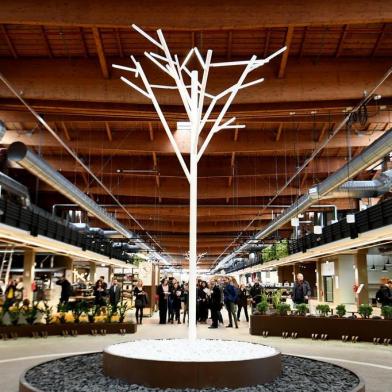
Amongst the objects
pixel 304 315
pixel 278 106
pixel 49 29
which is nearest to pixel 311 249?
pixel 304 315

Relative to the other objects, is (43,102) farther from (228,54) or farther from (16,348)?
(16,348)

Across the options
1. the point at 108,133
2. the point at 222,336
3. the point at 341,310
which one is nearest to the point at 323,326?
the point at 341,310

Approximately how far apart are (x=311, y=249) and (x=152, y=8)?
16.1 metres

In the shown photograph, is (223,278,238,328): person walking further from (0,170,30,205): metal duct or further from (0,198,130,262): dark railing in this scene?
(0,170,30,205): metal duct

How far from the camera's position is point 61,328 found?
44.1 ft

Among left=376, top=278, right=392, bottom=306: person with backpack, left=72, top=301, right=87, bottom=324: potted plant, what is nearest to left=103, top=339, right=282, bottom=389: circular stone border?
left=72, top=301, right=87, bottom=324: potted plant

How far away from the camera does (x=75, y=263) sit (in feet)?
126

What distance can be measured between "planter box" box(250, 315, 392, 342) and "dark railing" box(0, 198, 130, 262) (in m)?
7.90

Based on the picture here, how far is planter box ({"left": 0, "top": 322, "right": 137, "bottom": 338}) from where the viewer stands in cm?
1309

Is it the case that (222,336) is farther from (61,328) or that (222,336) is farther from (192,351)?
(192,351)

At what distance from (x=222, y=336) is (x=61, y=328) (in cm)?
430

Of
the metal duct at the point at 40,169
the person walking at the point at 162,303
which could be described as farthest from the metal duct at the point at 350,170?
the metal duct at the point at 40,169

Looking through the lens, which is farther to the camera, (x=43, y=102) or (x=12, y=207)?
(x=12, y=207)

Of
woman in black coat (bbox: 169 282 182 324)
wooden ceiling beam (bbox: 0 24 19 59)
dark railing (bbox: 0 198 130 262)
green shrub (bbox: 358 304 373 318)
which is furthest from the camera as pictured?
woman in black coat (bbox: 169 282 182 324)
